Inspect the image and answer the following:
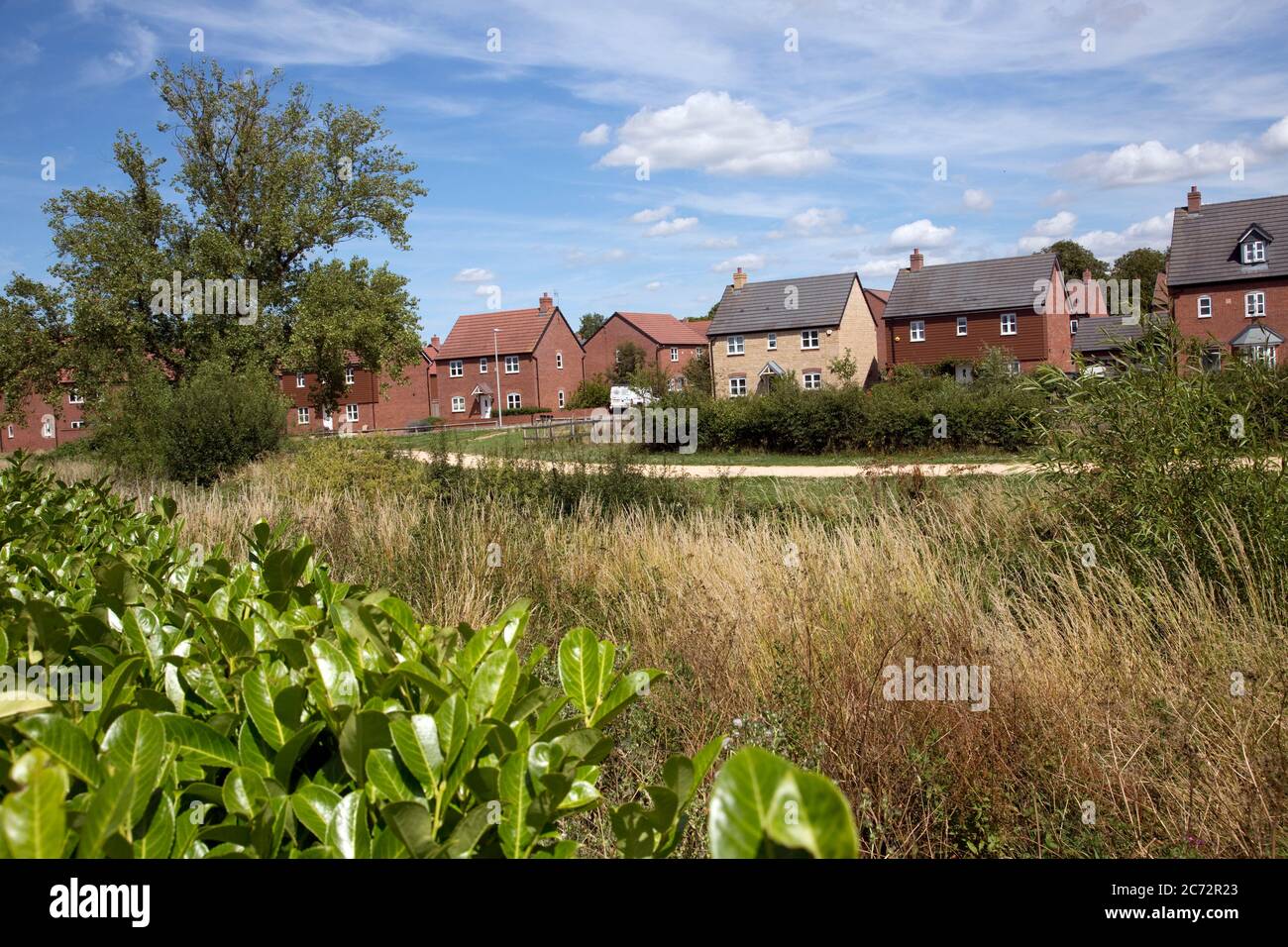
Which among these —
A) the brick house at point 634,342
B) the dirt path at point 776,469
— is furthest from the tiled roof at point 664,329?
the dirt path at point 776,469

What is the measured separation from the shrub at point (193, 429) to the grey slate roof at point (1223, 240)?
43046mm

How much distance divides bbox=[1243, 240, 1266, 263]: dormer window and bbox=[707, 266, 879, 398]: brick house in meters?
19.6

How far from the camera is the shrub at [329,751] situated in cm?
100

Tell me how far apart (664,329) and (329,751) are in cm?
7540

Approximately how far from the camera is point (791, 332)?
190 feet

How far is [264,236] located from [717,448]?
1589cm

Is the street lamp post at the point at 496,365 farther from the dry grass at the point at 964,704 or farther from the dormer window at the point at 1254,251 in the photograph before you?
the dry grass at the point at 964,704

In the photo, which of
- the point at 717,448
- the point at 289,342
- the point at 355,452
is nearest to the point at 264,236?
the point at 289,342

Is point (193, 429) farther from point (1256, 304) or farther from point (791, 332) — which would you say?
point (1256, 304)

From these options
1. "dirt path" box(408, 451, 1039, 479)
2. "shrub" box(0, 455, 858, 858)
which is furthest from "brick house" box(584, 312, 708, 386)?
"shrub" box(0, 455, 858, 858)

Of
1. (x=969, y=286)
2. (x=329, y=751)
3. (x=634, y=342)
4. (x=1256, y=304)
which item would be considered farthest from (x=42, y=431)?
(x=329, y=751)

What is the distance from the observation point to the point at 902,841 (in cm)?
365

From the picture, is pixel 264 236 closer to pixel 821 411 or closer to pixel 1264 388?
pixel 821 411

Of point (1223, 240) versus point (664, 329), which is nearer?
point (1223, 240)
